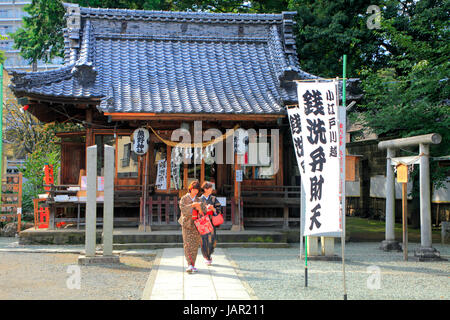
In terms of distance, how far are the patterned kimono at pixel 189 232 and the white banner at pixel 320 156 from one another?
2.41 meters

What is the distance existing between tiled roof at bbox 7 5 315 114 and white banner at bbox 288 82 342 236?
5817mm

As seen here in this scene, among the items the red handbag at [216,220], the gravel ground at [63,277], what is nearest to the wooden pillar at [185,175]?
the gravel ground at [63,277]

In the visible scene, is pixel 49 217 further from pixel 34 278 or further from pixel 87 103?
pixel 34 278

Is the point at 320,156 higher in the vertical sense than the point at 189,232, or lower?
higher

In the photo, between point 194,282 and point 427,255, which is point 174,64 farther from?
point 194,282

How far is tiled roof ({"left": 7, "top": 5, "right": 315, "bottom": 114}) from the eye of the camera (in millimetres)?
14828

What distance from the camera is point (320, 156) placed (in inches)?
331

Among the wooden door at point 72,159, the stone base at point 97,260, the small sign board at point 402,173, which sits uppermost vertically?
the wooden door at point 72,159

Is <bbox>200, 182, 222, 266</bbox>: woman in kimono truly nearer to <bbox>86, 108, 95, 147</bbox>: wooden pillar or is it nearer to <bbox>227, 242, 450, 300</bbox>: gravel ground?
<bbox>227, 242, 450, 300</bbox>: gravel ground

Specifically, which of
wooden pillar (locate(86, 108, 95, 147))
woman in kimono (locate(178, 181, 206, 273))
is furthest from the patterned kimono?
wooden pillar (locate(86, 108, 95, 147))

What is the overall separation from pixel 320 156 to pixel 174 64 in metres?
10.3

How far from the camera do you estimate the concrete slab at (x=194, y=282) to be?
24.6 ft

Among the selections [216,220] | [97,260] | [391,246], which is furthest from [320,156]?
[391,246]

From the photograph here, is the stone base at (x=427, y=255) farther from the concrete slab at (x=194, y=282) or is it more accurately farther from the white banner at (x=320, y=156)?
the white banner at (x=320, y=156)
